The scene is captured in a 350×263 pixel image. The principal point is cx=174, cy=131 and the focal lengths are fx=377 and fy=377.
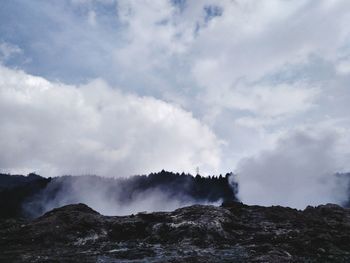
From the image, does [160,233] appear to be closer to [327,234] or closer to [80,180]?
[327,234]

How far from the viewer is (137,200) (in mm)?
116562

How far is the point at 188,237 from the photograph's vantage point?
24938 mm

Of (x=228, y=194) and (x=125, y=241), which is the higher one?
(x=228, y=194)

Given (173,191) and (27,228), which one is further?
(173,191)

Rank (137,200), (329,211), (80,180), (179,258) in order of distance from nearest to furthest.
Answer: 1. (179,258)
2. (329,211)
3. (137,200)
4. (80,180)

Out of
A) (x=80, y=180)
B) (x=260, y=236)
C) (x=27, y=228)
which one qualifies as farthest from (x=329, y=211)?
(x=80, y=180)

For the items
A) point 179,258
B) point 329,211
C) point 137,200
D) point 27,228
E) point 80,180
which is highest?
point 80,180

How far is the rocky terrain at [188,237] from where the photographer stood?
69.3 feet

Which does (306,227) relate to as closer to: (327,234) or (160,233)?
(327,234)

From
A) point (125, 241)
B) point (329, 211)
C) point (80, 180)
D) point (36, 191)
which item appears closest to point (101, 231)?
point (125, 241)

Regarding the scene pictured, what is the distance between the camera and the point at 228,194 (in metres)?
106

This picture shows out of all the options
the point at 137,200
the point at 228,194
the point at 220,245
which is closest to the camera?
the point at 220,245

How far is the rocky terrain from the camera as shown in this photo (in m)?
21.1

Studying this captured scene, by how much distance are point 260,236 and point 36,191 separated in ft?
343
